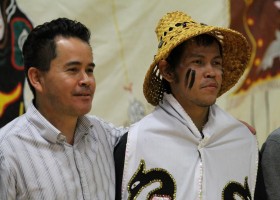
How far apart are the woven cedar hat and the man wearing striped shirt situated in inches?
12.1

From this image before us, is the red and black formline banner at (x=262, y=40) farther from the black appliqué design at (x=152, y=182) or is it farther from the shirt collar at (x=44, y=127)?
the shirt collar at (x=44, y=127)

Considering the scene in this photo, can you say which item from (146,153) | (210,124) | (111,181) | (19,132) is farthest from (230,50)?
(19,132)

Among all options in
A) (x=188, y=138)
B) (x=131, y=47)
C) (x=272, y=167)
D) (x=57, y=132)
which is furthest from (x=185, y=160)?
(x=131, y=47)

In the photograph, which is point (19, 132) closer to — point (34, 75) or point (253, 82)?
point (34, 75)

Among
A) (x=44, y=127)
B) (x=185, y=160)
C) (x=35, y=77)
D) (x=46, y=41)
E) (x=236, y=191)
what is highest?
(x=46, y=41)

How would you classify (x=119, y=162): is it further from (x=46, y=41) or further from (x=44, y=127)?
(x=46, y=41)

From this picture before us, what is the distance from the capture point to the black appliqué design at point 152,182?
1.75 metres

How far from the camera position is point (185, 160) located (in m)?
1.79

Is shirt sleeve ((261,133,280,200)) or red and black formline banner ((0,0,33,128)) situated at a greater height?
red and black formline banner ((0,0,33,128))

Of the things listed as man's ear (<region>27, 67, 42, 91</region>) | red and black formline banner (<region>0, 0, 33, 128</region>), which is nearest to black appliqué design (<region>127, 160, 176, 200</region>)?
man's ear (<region>27, 67, 42, 91</region>)

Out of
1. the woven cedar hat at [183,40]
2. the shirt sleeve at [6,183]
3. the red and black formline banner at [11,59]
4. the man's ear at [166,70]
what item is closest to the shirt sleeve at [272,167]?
the woven cedar hat at [183,40]

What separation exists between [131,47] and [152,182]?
2.85 feet

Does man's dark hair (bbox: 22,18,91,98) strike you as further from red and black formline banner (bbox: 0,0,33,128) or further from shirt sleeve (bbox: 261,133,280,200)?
shirt sleeve (bbox: 261,133,280,200)

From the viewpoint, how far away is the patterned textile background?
7.16ft
